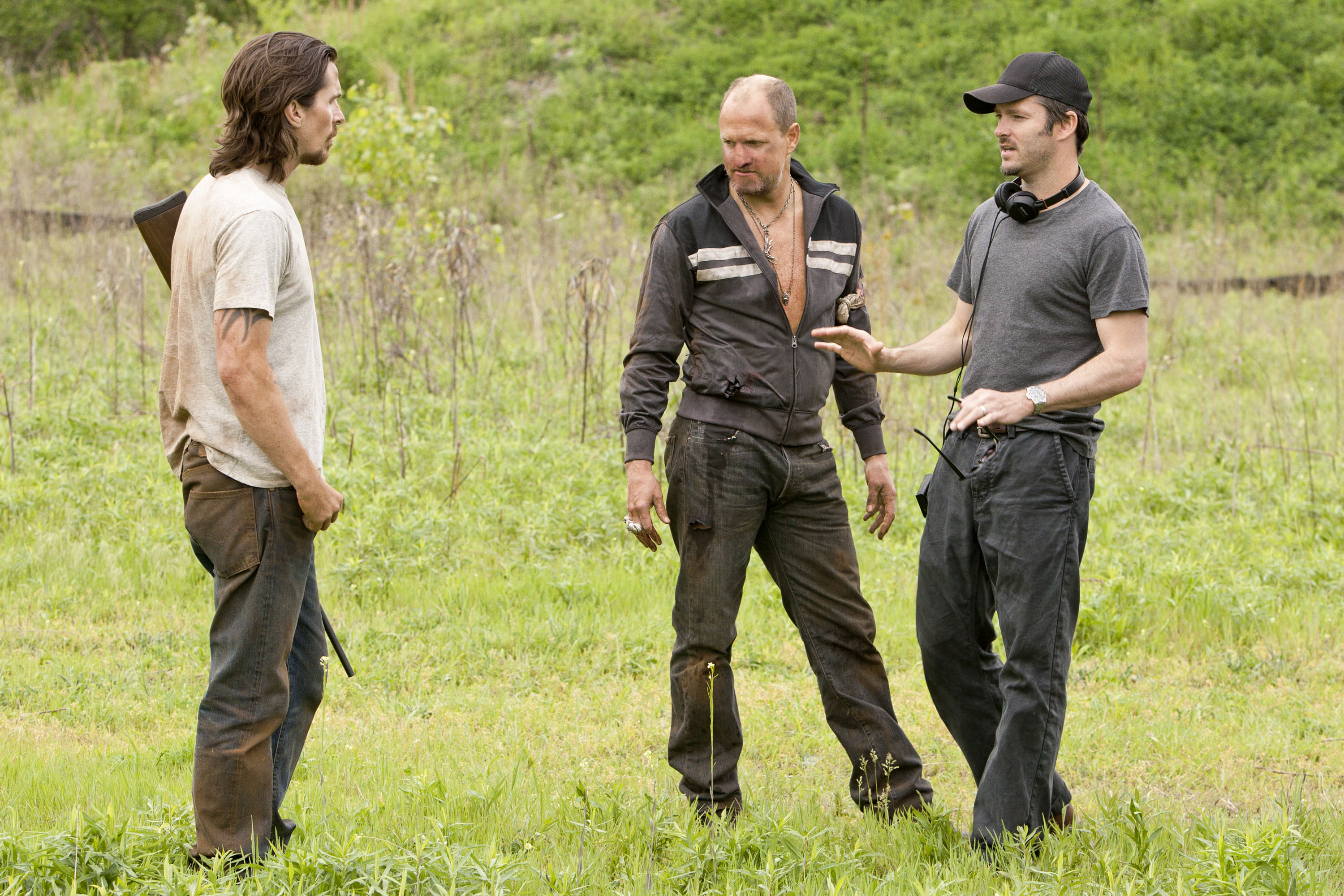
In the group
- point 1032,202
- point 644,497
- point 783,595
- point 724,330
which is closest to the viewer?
point 1032,202

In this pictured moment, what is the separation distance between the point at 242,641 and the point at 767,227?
2.01m

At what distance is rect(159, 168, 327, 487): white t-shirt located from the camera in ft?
9.73

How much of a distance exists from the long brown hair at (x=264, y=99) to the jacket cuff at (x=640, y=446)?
1310 mm

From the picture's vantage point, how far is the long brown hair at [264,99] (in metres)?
3.07

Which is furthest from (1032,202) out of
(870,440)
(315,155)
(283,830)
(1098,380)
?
(283,830)

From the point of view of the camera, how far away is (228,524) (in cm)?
310

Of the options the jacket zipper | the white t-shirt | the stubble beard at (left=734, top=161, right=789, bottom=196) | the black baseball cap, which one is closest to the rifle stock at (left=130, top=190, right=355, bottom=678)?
the white t-shirt

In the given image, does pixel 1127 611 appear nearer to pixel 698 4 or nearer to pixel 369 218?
pixel 369 218

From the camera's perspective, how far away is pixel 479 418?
836 centimetres

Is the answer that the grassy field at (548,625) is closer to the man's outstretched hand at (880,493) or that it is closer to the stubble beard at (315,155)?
the man's outstretched hand at (880,493)

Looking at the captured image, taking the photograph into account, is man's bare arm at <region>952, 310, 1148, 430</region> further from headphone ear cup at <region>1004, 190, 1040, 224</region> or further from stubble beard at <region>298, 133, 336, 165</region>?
stubble beard at <region>298, 133, 336, 165</region>

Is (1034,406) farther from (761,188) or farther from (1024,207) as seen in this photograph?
(761,188)

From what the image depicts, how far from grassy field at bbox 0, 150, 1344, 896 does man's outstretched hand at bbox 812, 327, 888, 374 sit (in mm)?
1378

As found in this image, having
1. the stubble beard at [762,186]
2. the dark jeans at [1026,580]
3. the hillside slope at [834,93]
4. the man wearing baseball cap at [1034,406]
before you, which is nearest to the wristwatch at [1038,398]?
the man wearing baseball cap at [1034,406]
